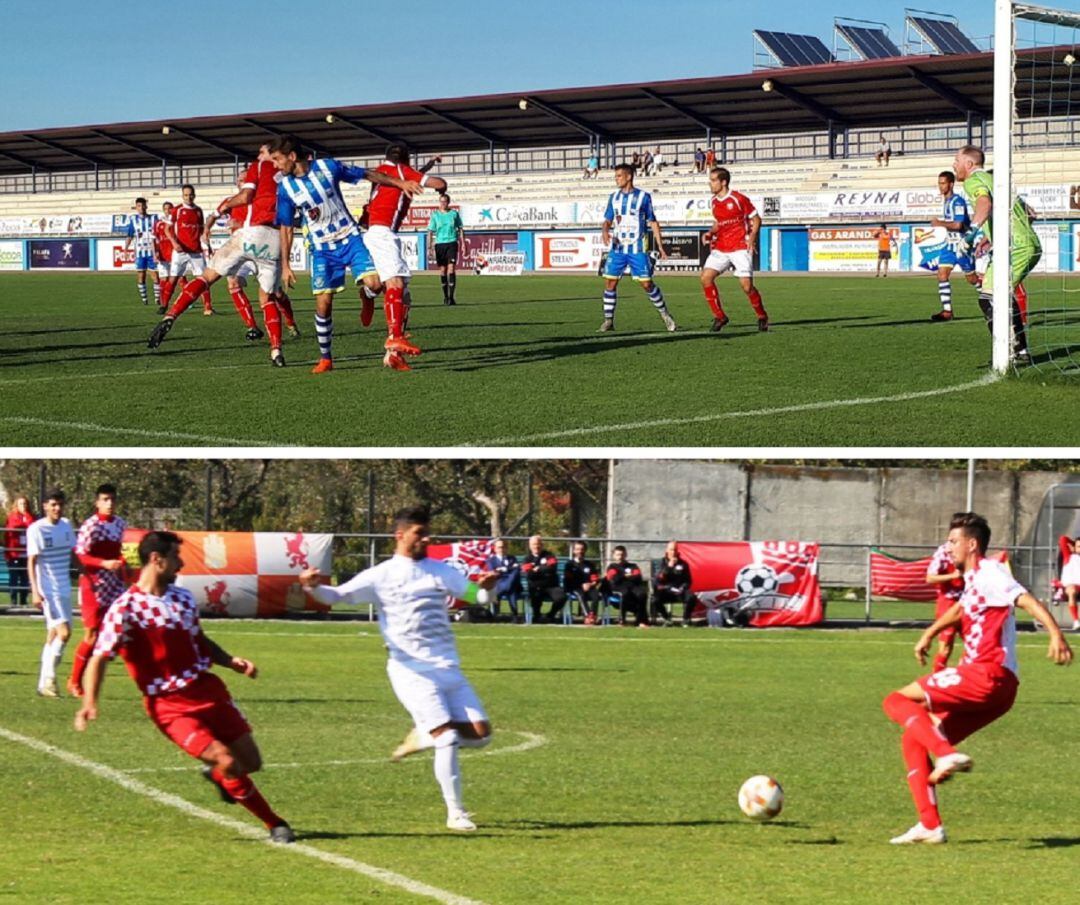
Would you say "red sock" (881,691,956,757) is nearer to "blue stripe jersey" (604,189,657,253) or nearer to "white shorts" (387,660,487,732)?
"white shorts" (387,660,487,732)

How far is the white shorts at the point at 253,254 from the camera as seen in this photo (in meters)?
17.8

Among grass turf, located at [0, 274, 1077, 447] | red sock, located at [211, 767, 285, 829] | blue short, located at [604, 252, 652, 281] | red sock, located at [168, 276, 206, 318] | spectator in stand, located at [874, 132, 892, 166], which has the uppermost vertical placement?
spectator in stand, located at [874, 132, 892, 166]

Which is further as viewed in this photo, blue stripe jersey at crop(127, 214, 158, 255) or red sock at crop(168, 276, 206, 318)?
blue stripe jersey at crop(127, 214, 158, 255)

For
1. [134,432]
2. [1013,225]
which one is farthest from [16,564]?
[1013,225]

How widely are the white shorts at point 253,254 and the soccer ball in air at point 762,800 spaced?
10707 millimetres

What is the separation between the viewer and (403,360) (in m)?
16.4

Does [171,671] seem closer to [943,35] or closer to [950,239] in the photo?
[950,239]

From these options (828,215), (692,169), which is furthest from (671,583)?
(692,169)

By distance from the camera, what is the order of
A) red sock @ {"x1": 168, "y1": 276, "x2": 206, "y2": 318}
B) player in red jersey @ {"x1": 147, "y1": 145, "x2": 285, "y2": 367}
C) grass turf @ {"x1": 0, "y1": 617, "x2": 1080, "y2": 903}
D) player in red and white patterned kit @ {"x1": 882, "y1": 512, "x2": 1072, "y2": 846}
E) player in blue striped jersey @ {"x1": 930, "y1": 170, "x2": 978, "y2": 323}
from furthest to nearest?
player in blue striped jersey @ {"x1": 930, "y1": 170, "x2": 978, "y2": 323} < player in red jersey @ {"x1": 147, "y1": 145, "x2": 285, "y2": 367} < red sock @ {"x1": 168, "y1": 276, "x2": 206, "y2": 318} < player in red and white patterned kit @ {"x1": 882, "y1": 512, "x2": 1072, "y2": 846} < grass turf @ {"x1": 0, "y1": 617, "x2": 1080, "y2": 903}

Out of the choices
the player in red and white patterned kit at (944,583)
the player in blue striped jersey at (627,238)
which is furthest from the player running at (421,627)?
the player in blue striped jersey at (627,238)

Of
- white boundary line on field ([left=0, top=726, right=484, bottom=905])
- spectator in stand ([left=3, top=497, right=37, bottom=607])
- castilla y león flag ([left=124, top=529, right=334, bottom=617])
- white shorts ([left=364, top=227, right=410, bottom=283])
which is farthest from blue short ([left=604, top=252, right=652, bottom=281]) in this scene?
white boundary line on field ([left=0, top=726, right=484, bottom=905])

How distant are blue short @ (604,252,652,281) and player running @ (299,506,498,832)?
13.6 m

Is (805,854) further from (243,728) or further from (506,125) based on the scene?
(506,125)

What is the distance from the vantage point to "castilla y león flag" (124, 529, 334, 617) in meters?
26.7
